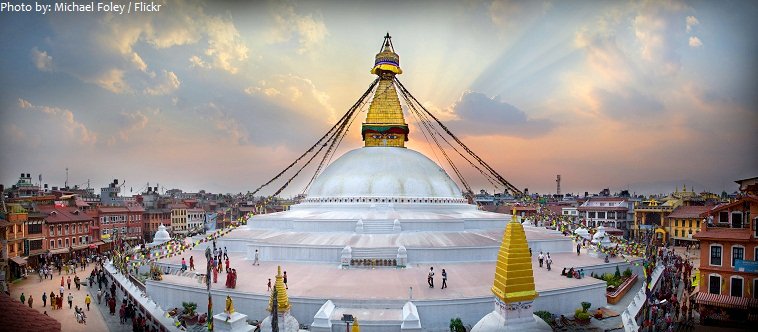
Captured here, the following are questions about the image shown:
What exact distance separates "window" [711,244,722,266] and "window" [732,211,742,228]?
626 millimetres

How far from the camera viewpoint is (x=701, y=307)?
35.7 ft

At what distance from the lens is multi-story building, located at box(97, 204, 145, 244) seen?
1037 inches

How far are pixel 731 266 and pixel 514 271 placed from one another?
8.58 metres

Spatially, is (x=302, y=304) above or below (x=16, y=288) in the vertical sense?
above

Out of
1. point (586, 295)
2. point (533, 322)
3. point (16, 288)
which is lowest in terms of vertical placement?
point (16, 288)

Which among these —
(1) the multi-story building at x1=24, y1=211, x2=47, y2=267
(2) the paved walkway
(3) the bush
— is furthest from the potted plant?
(1) the multi-story building at x1=24, y1=211, x2=47, y2=267

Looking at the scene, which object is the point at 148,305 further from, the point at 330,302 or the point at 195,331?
the point at 330,302

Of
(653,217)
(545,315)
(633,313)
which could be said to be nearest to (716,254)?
(633,313)

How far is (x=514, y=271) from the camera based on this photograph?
572 cm

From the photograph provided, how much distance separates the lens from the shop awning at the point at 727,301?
33.8 feet

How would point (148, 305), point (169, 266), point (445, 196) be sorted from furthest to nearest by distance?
1. point (445, 196)
2. point (169, 266)
3. point (148, 305)

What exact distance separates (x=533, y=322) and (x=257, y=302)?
558 cm

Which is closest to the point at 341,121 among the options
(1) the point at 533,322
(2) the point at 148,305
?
(2) the point at 148,305

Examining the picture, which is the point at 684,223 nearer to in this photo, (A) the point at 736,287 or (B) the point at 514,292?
(A) the point at 736,287
